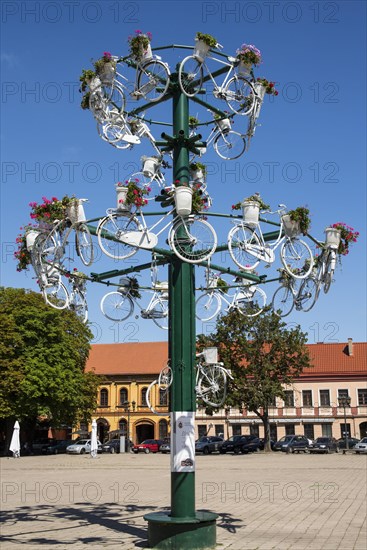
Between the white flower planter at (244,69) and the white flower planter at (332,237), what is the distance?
8.04 ft

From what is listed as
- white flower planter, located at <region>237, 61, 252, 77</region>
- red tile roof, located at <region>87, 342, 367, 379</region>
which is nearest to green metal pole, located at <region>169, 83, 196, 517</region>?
white flower planter, located at <region>237, 61, 252, 77</region>

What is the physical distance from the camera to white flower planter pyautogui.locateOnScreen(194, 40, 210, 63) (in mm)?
8656

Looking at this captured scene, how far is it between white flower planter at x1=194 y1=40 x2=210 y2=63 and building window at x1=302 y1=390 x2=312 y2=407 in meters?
57.5

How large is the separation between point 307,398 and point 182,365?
56.3 m

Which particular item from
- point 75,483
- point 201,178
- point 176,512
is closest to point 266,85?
point 201,178

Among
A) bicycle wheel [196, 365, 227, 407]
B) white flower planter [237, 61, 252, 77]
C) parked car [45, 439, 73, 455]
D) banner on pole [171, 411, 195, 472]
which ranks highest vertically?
white flower planter [237, 61, 252, 77]

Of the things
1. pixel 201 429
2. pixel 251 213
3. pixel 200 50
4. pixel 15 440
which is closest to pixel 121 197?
pixel 251 213

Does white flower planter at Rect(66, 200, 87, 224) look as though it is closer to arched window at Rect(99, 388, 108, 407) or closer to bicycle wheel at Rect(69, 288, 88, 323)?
bicycle wheel at Rect(69, 288, 88, 323)

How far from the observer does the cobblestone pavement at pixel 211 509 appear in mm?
9680

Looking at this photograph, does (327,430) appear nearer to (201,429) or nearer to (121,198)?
(201,429)

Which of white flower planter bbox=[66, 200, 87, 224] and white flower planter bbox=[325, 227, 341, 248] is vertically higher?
white flower planter bbox=[66, 200, 87, 224]

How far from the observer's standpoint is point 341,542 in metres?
9.42

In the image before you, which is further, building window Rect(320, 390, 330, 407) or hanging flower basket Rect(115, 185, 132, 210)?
building window Rect(320, 390, 330, 407)

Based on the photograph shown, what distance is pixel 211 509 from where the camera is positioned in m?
13.4
